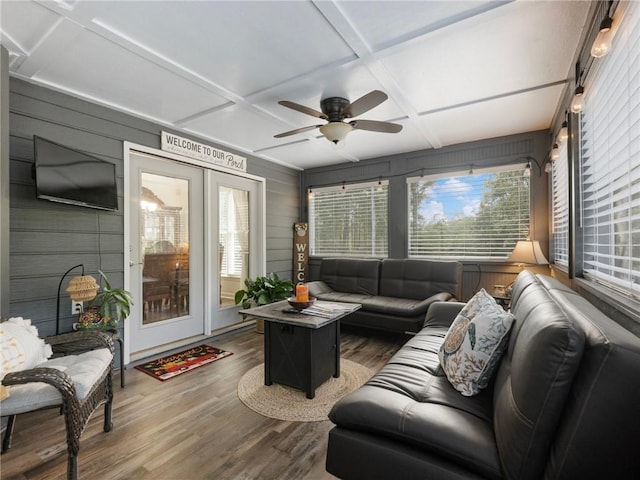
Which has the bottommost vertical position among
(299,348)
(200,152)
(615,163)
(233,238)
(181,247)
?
(299,348)

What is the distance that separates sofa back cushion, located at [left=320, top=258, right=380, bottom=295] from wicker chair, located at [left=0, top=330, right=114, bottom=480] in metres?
3.14

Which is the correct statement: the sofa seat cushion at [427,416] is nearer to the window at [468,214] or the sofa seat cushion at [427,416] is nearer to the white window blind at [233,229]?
the window at [468,214]

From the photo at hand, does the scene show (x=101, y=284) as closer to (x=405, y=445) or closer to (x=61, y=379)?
(x=61, y=379)

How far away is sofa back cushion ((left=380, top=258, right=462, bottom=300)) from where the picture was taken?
3.91m

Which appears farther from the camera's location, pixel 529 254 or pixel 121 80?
pixel 529 254

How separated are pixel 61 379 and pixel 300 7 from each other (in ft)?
7.77

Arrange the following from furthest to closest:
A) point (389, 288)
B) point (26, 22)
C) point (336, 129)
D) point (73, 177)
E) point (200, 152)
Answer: point (389, 288)
point (200, 152)
point (336, 129)
point (73, 177)
point (26, 22)

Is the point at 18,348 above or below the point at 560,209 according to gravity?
below

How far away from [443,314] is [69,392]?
2.65m

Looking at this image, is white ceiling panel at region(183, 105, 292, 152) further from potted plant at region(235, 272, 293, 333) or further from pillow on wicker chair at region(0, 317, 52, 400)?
pillow on wicker chair at region(0, 317, 52, 400)

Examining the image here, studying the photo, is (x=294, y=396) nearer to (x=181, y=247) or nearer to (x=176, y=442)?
(x=176, y=442)

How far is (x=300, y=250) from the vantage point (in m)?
5.38

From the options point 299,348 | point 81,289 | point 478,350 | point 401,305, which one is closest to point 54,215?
point 81,289

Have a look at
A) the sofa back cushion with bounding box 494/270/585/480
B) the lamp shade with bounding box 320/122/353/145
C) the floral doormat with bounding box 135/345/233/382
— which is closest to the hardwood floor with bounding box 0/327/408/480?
the floral doormat with bounding box 135/345/233/382
